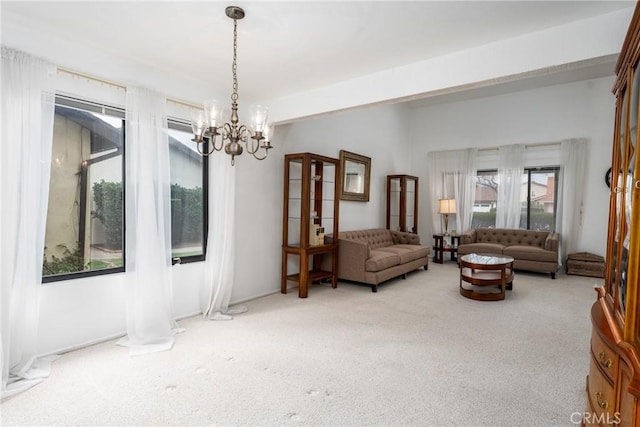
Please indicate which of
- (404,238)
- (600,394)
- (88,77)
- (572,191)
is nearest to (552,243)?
(572,191)

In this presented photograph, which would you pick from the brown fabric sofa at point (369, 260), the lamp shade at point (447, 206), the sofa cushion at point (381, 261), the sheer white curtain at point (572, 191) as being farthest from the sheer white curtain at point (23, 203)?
the sheer white curtain at point (572, 191)

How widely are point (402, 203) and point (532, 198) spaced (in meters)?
2.58

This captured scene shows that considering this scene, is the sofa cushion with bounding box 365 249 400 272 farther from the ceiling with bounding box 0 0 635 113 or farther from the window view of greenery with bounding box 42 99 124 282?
the window view of greenery with bounding box 42 99 124 282

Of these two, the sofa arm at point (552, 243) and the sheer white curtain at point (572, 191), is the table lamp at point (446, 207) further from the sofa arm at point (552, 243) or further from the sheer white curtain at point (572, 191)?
the sheer white curtain at point (572, 191)

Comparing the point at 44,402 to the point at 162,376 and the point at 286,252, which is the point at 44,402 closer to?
the point at 162,376

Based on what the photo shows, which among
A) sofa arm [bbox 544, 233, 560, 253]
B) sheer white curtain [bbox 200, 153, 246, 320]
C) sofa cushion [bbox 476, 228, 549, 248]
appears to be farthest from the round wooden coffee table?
sheer white curtain [bbox 200, 153, 246, 320]

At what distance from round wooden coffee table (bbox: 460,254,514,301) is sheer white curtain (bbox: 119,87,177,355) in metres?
3.68

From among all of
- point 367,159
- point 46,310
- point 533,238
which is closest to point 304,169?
point 367,159

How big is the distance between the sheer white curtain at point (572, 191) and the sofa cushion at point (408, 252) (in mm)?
2649

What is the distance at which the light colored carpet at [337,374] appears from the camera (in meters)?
2.00

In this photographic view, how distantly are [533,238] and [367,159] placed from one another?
11.5ft

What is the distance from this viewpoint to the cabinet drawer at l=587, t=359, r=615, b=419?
Answer: 4.44 feet

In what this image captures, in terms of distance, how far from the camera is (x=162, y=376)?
2.42 metres

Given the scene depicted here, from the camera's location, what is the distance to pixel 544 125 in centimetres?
657
